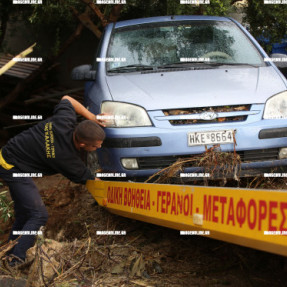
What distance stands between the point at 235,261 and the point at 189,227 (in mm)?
973

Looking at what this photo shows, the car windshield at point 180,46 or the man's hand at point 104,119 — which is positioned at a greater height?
the car windshield at point 180,46

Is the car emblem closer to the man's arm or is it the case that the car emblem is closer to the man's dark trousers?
the man's arm

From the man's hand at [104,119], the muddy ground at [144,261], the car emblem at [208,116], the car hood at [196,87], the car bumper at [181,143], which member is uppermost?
the car hood at [196,87]

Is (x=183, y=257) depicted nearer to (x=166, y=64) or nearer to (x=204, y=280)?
(x=204, y=280)

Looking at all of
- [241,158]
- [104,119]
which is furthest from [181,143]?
[104,119]

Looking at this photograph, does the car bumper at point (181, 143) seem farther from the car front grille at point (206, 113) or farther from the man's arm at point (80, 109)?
the man's arm at point (80, 109)

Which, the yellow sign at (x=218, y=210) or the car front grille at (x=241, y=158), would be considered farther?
the car front grille at (x=241, y=158)

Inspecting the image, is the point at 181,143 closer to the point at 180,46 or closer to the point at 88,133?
the point at 88,133

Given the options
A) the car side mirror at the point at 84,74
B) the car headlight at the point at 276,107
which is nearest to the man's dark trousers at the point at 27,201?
the car side mirror at the point at 84,74

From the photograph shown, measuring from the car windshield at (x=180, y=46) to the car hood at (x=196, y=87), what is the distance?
293mm

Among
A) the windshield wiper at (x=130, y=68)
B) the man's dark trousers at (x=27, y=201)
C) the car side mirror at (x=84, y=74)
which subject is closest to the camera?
the man's dark trousers at (x=27, y=201)

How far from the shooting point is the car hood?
4.43m

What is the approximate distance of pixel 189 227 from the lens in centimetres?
326

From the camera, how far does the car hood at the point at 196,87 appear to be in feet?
14.5
